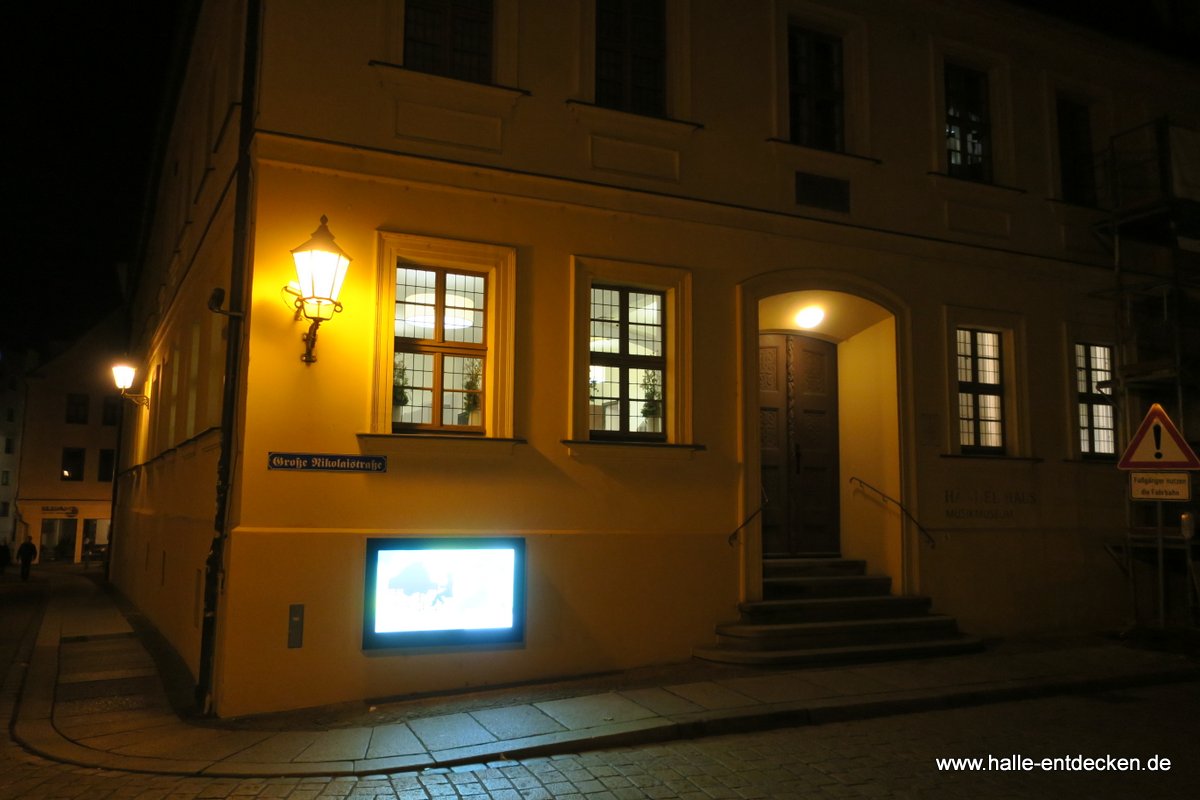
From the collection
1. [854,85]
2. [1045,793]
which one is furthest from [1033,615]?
[854,85]

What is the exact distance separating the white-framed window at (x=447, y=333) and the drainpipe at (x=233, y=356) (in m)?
1.32

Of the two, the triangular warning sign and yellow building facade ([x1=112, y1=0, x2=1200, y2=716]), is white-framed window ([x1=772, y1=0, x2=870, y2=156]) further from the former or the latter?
the triangular warning sign

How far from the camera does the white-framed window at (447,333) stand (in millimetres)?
9078

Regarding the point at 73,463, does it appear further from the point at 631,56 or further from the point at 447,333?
the point at 631,56

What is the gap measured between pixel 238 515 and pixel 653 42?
7.07 m

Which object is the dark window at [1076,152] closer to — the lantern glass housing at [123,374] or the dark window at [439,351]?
the dark window at [439,351]

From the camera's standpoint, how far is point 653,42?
428 inches

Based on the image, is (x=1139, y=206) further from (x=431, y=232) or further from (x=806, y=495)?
(x=431, y=232)

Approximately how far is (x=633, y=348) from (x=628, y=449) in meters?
1.19

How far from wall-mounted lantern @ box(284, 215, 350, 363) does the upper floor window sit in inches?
407

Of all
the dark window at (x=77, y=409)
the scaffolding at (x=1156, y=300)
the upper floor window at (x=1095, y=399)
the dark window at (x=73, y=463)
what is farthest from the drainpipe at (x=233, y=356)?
the dark window at (x=77, y=409)

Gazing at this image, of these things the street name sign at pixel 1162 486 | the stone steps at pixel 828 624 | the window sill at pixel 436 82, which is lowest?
the stone steps at pixel 828 624

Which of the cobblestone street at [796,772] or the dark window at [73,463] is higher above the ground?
the dark window at [73,463]

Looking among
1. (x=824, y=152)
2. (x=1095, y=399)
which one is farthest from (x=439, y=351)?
(x=1095, y=399)
